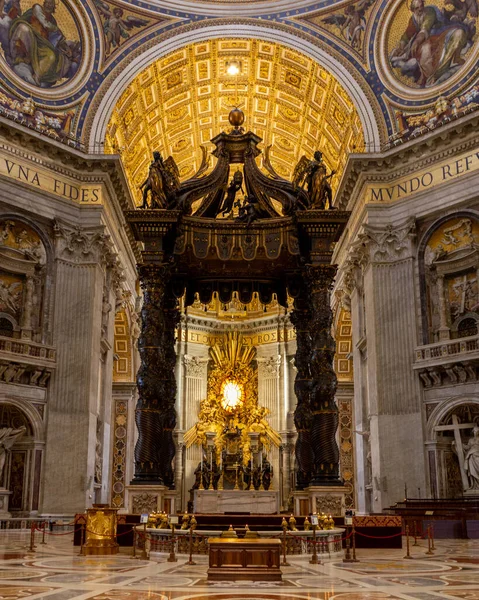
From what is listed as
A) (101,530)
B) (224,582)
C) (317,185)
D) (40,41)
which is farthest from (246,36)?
(224,582)

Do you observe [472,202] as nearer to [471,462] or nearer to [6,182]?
[471,462]

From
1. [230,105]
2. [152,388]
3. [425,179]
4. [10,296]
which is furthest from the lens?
[230,105]

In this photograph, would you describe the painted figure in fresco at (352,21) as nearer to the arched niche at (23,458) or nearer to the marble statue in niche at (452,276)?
the marble statue in niche at (452,276)

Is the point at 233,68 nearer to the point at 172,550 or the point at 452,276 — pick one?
the point at 452,276

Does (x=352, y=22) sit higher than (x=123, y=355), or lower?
higher

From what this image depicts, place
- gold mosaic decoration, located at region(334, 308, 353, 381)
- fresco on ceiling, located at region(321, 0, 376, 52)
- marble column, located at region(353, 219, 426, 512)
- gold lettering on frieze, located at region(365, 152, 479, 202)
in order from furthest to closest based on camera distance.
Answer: gold mosaic decoration, located at region(334, 308, 353, 381)
fresco on ceiling, located at region(321, 0, 376, 52)
gold lettering on frieze, located at region(365, 152, 479, 202)
marble column, located at region(353, 219, 426, 512)

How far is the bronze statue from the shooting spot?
11492 mm

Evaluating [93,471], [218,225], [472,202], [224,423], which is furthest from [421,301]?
[224,423]

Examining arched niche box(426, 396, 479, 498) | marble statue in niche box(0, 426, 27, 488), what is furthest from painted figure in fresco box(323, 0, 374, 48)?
marble statue in niche box(0, 426, 27, 488)

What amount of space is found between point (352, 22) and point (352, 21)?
0.08 feet

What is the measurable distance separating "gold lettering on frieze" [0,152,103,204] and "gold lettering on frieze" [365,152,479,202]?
6640 mm

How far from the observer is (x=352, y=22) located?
1870cm

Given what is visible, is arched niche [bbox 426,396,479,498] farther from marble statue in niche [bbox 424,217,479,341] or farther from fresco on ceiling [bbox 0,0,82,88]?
fresco on ceiling [bbox 0,0,82,88]

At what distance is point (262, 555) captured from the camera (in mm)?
6488
